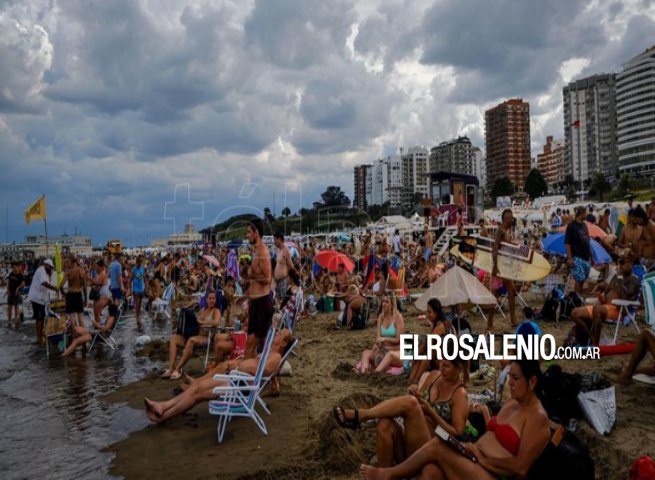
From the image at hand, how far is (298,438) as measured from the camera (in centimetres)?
461

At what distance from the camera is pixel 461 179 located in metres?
34.8

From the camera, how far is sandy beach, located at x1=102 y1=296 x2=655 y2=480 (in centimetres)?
395

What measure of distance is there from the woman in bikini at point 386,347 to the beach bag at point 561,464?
349 centimetres

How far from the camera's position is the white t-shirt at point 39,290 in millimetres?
10062

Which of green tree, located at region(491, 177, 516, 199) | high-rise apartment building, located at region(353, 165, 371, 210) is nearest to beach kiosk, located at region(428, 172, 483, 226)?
green tree, located at region(491, 177, 516, 199)

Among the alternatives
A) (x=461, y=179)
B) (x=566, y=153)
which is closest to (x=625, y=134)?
(x=566, y=153)

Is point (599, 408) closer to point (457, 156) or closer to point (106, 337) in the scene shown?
point (106, 337)

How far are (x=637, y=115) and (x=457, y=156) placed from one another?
60897mm

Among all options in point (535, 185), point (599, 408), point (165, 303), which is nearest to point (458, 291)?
point (599, 408)

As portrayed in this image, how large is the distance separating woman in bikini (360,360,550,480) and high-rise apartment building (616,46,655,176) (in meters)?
114

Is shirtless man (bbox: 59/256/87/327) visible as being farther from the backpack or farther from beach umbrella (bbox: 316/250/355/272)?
the backpack

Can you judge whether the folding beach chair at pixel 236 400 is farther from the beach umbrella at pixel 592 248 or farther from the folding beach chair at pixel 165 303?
the folding beach chair at pixel 165 303

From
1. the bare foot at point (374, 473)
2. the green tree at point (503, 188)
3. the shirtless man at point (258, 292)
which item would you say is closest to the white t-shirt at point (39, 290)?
the shirtless man at point (258, 292)

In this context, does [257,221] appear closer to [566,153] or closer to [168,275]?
[168,275]
